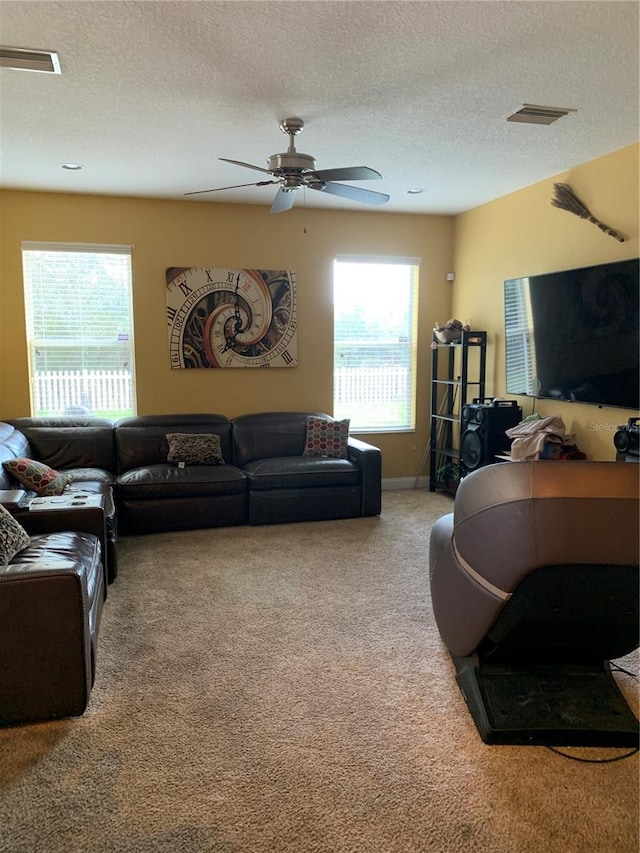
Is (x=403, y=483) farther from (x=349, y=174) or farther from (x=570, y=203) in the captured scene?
(x=349, y=174)

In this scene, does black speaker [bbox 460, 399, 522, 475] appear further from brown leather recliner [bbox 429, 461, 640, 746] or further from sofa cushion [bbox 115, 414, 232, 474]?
brown leather recliner [bbox 429, 461, 640, 746]

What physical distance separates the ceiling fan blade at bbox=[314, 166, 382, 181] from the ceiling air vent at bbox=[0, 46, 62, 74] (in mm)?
1342

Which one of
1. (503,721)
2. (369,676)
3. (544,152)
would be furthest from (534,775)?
(544,152)

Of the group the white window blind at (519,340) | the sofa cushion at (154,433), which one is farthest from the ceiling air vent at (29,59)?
the white window blind at (519,340)

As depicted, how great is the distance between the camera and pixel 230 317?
5.28 metres

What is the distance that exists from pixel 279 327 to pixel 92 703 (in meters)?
3.75

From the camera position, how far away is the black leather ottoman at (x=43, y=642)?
6.86 feet

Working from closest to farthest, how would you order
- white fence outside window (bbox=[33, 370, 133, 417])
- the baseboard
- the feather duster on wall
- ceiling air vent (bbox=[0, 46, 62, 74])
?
ceiling air vent (bbox=[0, 46, 62, 74]), the feather duster on wall, white fence outside window (bbox=[33, 370, 133, 417]), the baseboard

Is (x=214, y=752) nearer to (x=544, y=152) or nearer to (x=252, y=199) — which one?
(x=544, y=152)

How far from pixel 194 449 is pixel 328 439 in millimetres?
1168

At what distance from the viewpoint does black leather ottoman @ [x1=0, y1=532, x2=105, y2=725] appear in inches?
82.4

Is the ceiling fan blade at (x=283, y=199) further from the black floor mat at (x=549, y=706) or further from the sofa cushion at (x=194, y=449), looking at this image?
the black floor mat at (x=549, y=706)

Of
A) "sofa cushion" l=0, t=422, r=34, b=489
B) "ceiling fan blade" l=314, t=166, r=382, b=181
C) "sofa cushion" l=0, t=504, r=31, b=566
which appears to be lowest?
"sofa cushion" l=0, t=504, r=31, b=566

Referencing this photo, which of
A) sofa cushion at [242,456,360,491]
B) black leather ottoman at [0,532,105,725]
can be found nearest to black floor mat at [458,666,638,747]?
black leather ottoman at [0,532,105,725]
